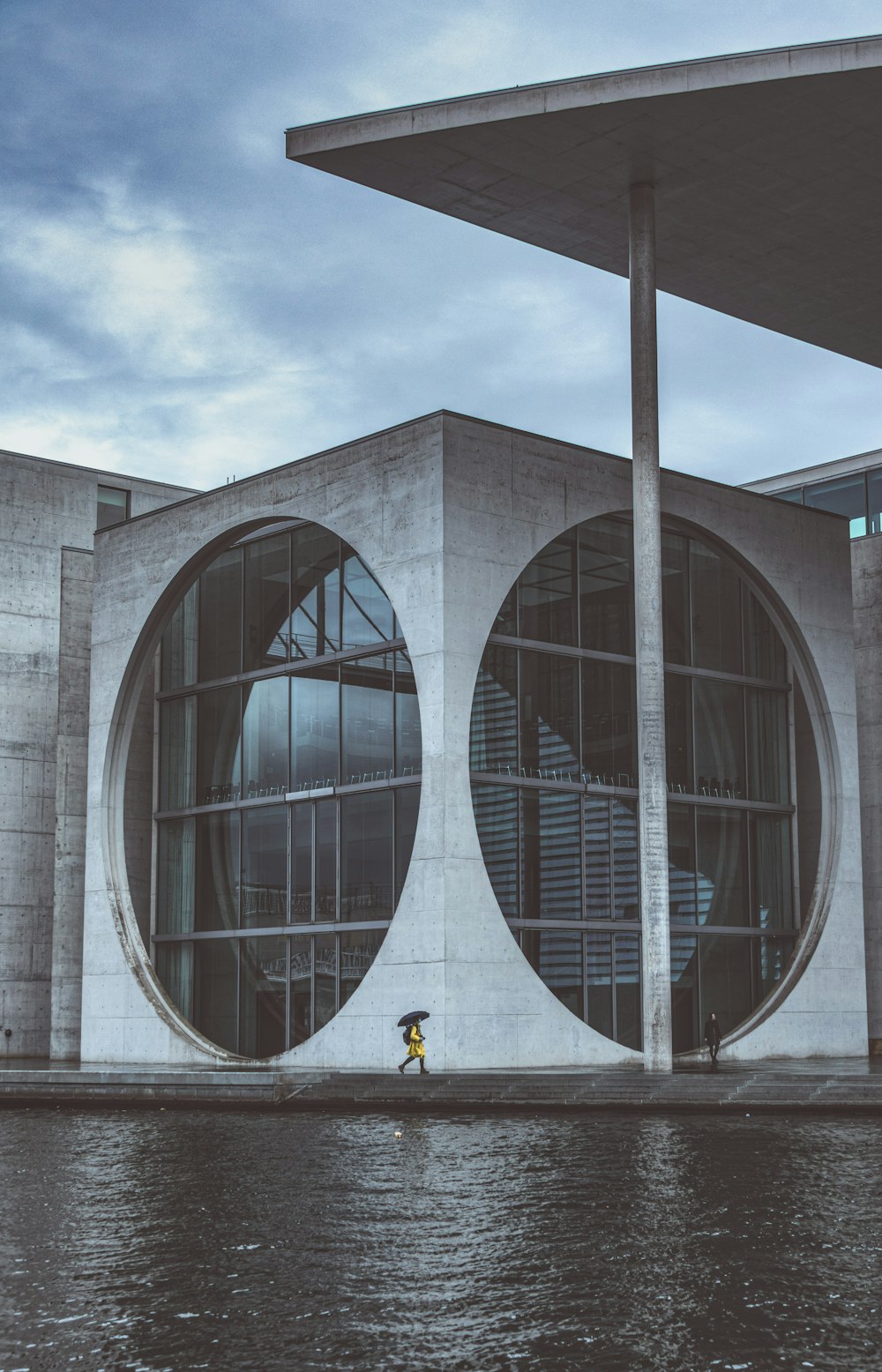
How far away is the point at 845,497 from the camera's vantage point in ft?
137

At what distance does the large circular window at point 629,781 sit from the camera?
25.5 metres

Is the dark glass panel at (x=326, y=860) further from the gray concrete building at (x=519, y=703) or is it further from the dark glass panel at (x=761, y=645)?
the dark glass panel at (x=761, y=645)

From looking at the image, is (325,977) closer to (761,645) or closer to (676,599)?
(676,599)

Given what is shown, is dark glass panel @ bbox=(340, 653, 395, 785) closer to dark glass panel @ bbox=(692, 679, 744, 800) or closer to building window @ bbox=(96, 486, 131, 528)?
dark glass panel @ bbox=(692, 679, 744, 800)

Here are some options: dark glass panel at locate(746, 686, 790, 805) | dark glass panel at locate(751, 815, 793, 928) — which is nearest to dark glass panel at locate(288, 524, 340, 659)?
dark glass panel at locate(746, 686, 790, 805)

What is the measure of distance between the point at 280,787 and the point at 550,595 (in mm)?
5795

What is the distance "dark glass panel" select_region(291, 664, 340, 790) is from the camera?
27016mm

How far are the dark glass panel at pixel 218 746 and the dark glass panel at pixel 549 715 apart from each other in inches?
232

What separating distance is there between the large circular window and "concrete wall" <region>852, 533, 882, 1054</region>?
9.92 feet

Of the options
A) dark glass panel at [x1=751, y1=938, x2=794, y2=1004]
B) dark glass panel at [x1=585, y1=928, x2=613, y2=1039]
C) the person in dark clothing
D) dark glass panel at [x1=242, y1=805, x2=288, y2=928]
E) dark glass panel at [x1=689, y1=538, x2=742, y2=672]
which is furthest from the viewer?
dark glass panel at [x1=689, y1=538, x2=742, y2=672]

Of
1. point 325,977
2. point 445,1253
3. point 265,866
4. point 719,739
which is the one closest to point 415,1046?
point 325,977

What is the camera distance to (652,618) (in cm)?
2438

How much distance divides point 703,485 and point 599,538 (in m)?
2.54

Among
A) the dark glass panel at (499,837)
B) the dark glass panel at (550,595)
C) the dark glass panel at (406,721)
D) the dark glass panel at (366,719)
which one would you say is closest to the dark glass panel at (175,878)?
the dark glass panel at (366,719)
